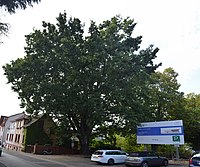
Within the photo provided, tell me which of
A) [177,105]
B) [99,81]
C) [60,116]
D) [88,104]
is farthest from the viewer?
[177,105]

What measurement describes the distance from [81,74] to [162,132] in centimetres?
1031

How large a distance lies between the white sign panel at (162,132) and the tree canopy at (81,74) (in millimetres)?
1371

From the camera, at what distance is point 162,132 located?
26.6 metres

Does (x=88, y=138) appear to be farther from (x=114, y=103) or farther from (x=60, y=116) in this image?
(x=114, y=103)

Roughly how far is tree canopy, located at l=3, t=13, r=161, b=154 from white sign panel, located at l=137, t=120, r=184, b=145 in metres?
1.37

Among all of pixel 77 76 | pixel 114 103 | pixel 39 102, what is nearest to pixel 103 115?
pixel 114 103

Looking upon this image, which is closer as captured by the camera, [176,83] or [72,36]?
[72,36]

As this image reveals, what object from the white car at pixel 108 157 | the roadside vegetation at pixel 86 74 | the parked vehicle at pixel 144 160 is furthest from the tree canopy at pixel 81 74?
the parked vehicle at pixel 144 160

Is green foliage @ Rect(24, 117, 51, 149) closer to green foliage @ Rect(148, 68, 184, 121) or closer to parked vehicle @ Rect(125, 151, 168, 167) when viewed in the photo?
green foliage @ Rect(148, 68, 184, 121)

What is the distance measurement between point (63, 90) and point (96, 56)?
495 centimetres

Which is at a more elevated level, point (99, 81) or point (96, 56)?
point (96, 56)

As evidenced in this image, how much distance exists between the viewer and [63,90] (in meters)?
27.5

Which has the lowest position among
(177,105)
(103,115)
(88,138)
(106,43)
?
(88,138)

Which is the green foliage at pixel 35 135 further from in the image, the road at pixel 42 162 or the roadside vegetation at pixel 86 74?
the road at pixel 42 162
